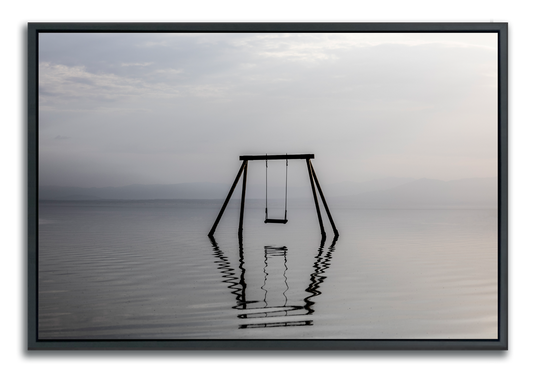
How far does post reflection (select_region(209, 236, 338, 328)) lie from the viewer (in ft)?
17.7

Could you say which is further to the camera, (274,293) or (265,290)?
(265,290)

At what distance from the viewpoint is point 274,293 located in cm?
675

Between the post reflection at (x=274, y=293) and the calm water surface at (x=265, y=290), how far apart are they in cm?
1

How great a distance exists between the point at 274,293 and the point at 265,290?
0.83 ft

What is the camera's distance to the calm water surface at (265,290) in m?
5.10

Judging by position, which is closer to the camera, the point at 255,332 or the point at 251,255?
the point at 255,332

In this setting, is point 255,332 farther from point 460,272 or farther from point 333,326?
point 460,272

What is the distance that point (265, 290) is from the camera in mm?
6977

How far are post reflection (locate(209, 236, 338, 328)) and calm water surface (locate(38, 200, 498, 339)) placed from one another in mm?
13

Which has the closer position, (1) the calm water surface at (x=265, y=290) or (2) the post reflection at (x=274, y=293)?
(1) the calm water surface at (x=265, y=290)
